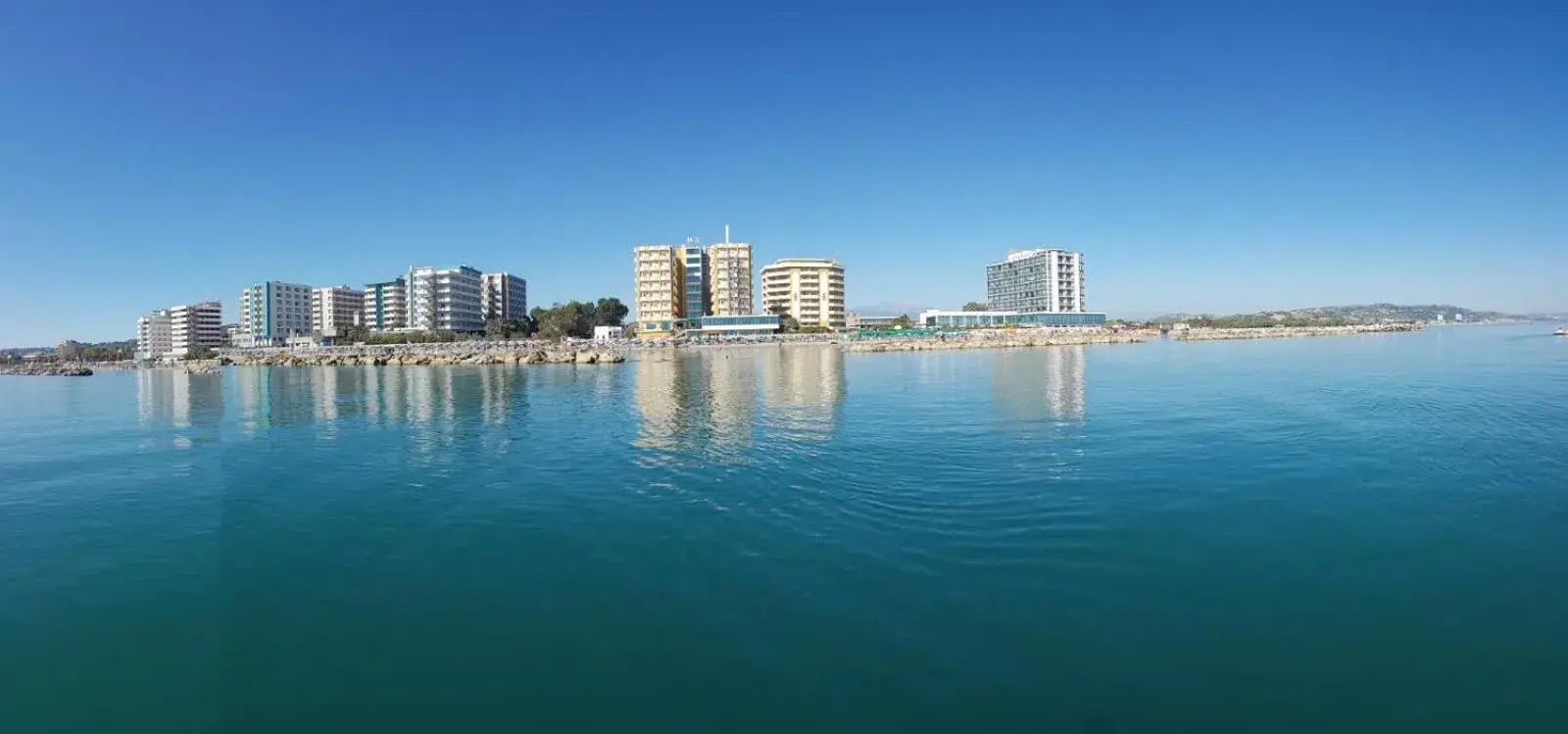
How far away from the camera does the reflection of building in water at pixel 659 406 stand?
16.6m

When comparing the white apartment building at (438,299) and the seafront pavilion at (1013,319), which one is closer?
the white apartment building at (438,299)

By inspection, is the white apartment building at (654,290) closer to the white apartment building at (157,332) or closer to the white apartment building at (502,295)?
the white apartment building at (502,295)

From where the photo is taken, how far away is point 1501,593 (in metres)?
6.81

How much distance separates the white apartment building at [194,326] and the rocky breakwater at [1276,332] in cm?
15544

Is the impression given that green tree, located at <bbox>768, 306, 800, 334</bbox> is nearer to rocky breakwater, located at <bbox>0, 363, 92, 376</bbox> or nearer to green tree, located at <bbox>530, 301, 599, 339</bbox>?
green tree, located at <bbox>530, 301, 599, 339</bbox>

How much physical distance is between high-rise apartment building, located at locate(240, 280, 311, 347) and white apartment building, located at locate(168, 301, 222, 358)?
6.15 m

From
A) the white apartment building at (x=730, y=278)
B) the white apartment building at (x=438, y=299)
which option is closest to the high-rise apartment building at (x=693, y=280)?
the white apartment building at (x=730, y=278)

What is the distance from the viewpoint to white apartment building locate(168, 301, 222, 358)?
124438mm

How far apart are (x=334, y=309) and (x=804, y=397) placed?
128m

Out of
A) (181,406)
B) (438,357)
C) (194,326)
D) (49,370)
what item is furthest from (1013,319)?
(194,326)

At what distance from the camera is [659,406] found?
23.7 metres

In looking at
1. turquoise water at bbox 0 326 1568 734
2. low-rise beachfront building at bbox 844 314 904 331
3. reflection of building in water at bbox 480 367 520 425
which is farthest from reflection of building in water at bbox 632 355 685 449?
low-rise beachfront building at bbox 844 314 904 331

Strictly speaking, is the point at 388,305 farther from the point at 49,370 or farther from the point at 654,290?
the point at 654,290

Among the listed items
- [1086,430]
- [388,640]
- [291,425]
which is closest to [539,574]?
[388,640]
